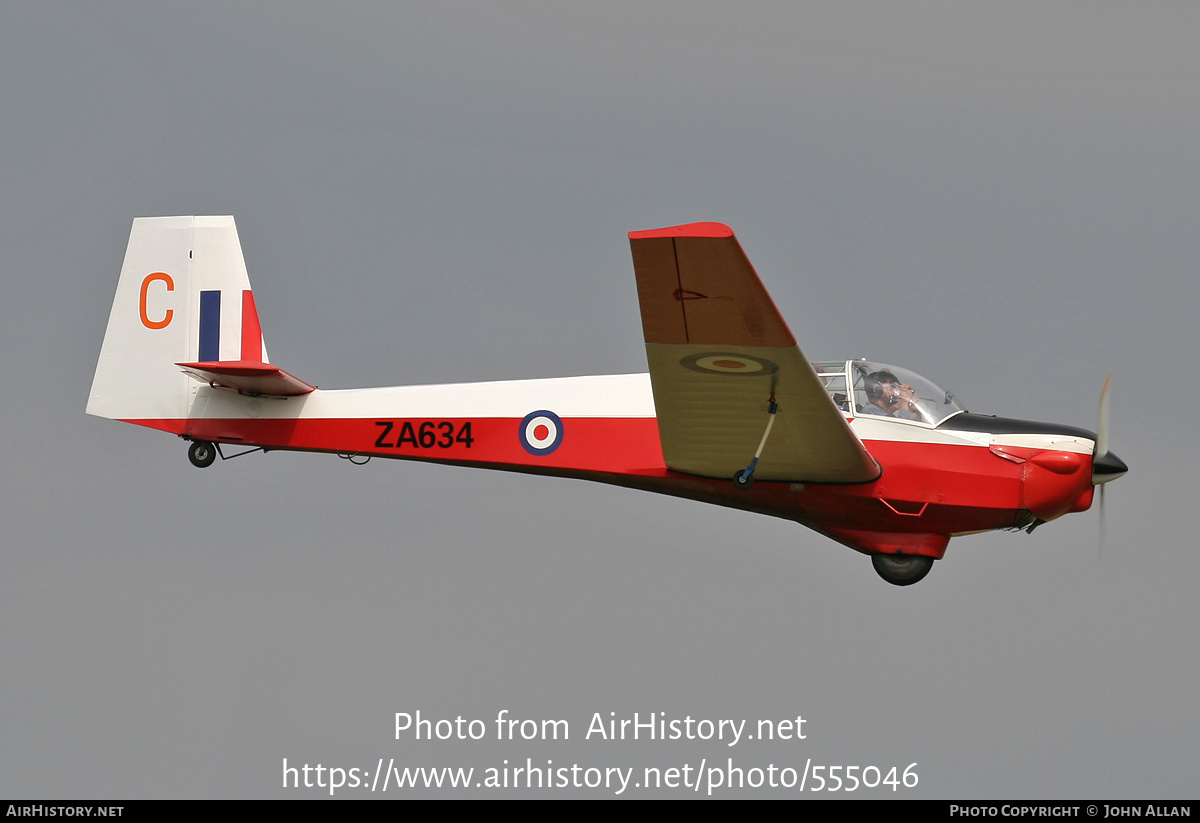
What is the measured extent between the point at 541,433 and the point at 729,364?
2.99m

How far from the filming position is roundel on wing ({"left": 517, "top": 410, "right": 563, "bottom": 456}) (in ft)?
45.2

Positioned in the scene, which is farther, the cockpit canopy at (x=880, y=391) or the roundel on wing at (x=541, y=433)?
the roundel on wing at (x=541, y=433)

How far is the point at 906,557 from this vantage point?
13.7 meters

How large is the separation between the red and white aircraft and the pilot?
0.05 ft

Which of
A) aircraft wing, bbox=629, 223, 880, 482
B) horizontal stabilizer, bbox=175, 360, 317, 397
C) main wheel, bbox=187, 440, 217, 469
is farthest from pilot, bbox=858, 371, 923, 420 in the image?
main wheel, bbox=187, 440, 217, 469

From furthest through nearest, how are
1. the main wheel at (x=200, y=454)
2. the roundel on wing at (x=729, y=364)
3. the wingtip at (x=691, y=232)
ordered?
the main wheel at (x=200, y=454)
the roundel on wing at (x=729, y=364)
the wingtip at (x=691, y=232)

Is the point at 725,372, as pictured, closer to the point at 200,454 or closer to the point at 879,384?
the point at 879,384

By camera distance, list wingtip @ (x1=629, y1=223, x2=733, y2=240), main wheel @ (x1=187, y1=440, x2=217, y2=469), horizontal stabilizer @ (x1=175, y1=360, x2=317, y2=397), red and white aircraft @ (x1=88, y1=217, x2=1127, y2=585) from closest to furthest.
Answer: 1. wingtip @ (x1=629, y1=223, x2=733, y2=240)
2. red and white aircraft @ (x1=88, y1=217, x2=1127, y2=585)
3. horizontal stabilizer @ (x1=175, y1=360, x2=317, y2=397)
4. main wheel @ (x1=187, y1=440, x2=217, y2=469)

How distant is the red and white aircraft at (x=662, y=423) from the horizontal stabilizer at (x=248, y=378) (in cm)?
3

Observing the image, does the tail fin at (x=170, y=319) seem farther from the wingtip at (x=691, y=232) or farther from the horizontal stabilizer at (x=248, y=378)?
the wingtip at (x=691, y=232)

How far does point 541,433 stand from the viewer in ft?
45.3

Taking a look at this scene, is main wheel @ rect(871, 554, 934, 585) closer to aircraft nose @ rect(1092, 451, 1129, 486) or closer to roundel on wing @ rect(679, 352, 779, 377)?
aircraft nose @ rect(1092, 451, 1129, 486)

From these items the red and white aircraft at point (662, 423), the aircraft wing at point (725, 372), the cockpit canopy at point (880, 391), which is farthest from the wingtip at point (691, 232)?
the cockpit canopy at point (880, 391)

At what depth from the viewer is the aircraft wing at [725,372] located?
1010cm
